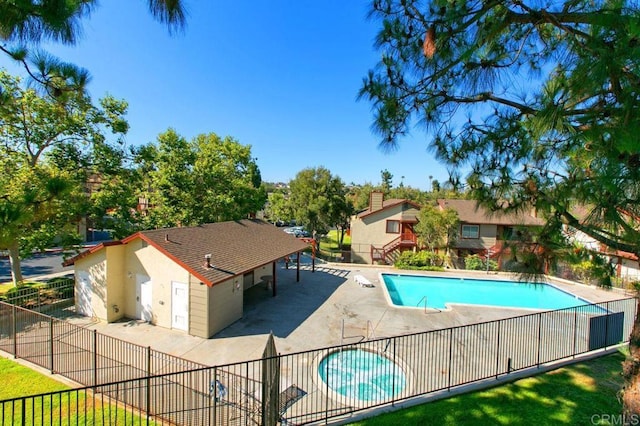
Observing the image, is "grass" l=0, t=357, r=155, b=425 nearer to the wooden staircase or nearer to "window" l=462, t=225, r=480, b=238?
the wooden staircase

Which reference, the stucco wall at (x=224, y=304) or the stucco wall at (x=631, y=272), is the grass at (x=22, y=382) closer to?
the stucco wall at (x=224, y=304)

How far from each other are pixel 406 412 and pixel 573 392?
13.4 ft

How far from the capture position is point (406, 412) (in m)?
6.25

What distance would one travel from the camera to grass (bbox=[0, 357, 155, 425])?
6.10m

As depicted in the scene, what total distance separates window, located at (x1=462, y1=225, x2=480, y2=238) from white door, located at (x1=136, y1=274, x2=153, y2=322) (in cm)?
2304

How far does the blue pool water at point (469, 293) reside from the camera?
16531 millimetres

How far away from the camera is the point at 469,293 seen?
59.4 feet

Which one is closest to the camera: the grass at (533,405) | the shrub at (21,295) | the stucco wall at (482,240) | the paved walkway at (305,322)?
the grass at (533,405)

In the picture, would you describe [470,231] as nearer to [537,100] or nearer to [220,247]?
[220,247]

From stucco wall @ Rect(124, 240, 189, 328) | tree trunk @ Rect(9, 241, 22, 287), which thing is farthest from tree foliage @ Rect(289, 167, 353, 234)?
tree trunk @ Rect(9, 241, 22, 287)

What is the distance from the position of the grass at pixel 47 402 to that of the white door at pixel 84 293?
11.4 ft

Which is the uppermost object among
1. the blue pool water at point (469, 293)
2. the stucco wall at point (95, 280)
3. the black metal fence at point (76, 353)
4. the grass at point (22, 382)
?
the stucco wall at point (95, 280)

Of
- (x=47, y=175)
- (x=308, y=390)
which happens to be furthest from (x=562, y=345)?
(x=47, y=175)

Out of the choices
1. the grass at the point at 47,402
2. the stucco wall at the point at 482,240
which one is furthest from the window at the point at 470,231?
the grass at the point at 47,402
